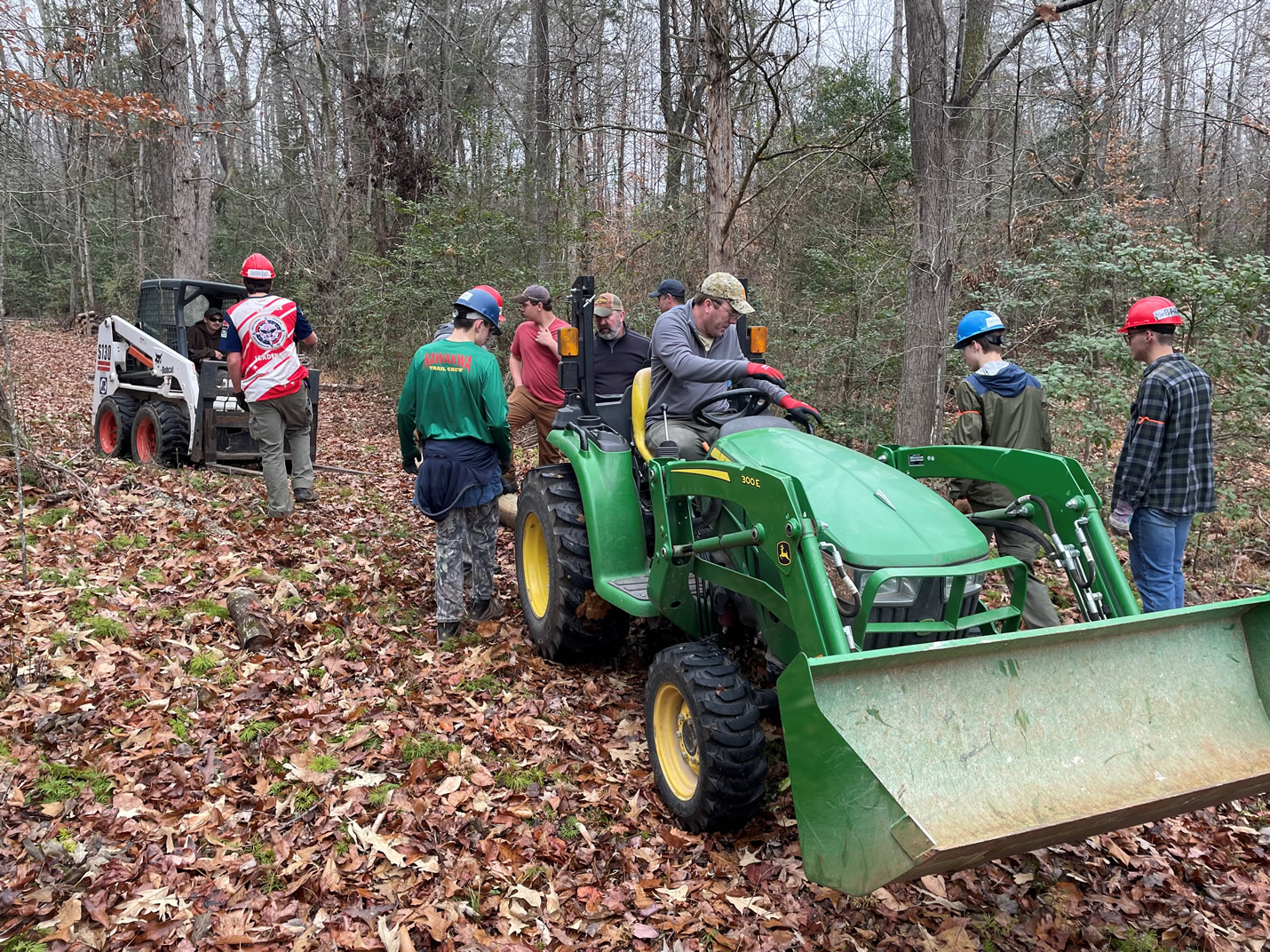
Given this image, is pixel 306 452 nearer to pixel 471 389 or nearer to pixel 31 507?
pixel 31 507

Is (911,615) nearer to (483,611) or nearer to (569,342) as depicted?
(569,342)

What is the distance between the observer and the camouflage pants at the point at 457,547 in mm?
A: 5320

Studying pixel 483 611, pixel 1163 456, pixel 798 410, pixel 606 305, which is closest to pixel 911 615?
pixel 798 410

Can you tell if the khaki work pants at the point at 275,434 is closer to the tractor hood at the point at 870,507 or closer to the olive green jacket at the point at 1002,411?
the tractor hood at the point at 870,507

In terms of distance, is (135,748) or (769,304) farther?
(769,304)

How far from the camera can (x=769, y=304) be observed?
12109 mm

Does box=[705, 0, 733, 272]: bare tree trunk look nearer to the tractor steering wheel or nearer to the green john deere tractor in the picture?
the tractor steering wheel

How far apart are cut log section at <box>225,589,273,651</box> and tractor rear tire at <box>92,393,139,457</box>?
520 centimetres

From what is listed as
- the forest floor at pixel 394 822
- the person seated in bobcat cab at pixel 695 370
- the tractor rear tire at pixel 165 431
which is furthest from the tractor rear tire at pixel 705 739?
the tractor rear tire at pixel 165 431

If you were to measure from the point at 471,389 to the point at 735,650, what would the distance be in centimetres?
224

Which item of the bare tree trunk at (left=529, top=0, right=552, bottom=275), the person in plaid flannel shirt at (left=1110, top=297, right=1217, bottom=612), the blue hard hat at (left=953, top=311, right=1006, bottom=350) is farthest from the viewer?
the bare tree trunk at (left=529, top=0, right=552, bottom=275)

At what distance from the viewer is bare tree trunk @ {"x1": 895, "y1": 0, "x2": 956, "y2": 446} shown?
309 inches

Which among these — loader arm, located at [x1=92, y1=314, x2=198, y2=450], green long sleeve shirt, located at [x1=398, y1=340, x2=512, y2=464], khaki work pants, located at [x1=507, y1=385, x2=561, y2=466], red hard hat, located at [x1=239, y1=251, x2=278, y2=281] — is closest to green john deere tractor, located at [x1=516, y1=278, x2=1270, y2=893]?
green long sleeve shirt, located at [x1=398, y1=340, x2=512, y2=464]

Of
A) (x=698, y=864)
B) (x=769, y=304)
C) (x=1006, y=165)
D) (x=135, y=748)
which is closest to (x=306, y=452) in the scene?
(x=135, y=748)
